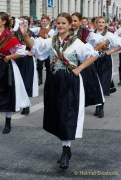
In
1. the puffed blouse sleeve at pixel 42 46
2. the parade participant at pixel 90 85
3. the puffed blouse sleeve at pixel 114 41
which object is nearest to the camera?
the puffed blouse sleeve at pixel 42 46

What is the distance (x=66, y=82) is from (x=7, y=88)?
1898 mm

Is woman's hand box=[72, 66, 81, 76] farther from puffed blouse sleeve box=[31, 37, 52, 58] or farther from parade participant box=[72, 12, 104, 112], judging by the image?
parade participant box=[72, 12, 104, 112]

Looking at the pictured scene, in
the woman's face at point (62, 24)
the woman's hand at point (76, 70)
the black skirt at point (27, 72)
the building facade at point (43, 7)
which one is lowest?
the building facade at point (43, 7)

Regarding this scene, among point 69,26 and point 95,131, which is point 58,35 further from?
point 95,131

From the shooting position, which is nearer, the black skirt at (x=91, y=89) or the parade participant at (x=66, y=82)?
the parade participant at (x=66, y=82)

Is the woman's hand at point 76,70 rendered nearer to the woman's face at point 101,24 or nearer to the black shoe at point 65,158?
the black shoe at point 65,158

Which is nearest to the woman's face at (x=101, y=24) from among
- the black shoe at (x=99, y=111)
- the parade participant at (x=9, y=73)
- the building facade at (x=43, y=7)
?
the black shoe at (x=99, y=111)

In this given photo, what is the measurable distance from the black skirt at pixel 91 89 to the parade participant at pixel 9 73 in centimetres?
88

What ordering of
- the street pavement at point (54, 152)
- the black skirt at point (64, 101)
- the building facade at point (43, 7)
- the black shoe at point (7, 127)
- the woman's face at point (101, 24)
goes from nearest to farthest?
the street pavement at point (54, 152), the black skirt at point (64, 101), the black shoe at point (7, 127), the woman's face at point (101, 24), the building facade at point (43, 7)

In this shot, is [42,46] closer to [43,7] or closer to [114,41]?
[114,41]

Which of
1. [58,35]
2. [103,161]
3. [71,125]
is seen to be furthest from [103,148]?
[58,35]

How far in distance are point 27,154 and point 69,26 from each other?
1632 millimetres

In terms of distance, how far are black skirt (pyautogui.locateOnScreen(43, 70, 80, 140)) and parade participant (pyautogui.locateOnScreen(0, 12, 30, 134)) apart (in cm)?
154

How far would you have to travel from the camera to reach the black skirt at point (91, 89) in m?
8.23
